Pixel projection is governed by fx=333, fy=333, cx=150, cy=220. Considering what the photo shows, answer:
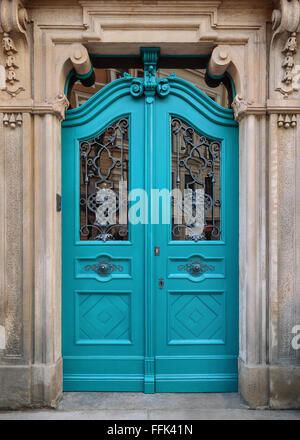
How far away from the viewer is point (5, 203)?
3348 mm

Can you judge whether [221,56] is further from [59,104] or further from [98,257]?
[98,257]

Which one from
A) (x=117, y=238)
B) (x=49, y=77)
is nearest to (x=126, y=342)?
(x=117, y=238)

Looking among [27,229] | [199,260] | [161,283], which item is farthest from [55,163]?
[199,260]

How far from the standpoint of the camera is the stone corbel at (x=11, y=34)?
309 cm

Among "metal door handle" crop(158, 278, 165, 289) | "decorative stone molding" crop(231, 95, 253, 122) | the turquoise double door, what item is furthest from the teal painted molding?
"metal door handle" crop(158, 278, 165, 289)

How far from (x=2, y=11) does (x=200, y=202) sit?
266 cm

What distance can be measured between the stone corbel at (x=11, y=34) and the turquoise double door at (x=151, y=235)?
0.62 metres

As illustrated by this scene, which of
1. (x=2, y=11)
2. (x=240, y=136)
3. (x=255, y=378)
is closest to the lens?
(x=2, y=11)

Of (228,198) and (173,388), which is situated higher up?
(228,198)

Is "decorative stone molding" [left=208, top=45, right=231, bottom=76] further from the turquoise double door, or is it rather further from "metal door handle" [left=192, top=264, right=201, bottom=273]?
"metal door handle" [left=192, top=264, right=201, bottom=273]

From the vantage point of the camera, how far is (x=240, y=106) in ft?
11.1

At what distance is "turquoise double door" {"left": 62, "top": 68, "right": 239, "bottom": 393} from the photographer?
362cm

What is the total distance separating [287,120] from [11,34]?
2.84 m

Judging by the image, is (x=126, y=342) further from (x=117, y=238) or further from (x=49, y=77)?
(x=49, y=77)
